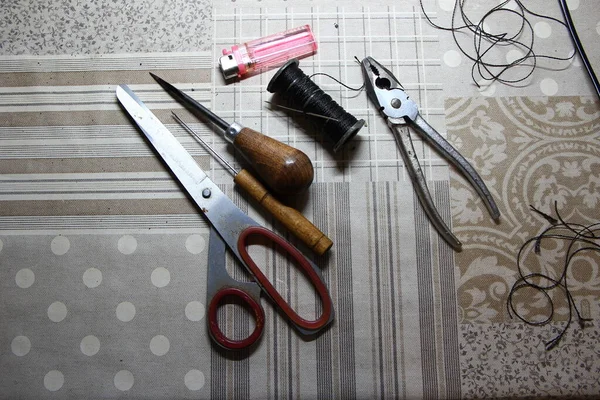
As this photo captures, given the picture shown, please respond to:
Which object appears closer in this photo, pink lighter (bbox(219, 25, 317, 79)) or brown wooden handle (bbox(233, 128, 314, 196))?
brown wooden handle (bbox(233, 128, 314, 196))

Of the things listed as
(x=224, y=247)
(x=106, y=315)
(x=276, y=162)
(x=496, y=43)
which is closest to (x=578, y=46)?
(x=496, y=43)

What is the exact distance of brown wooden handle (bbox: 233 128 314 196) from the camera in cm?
84

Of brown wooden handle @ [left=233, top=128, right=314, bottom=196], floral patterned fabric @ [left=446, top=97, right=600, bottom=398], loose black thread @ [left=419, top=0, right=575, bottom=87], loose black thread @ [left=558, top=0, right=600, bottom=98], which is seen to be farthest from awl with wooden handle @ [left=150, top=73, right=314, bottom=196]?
loose black thread @ [left=558, top=0, right=600, bottom=98]

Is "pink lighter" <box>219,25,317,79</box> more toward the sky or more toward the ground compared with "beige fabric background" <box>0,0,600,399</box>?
more toward the sky

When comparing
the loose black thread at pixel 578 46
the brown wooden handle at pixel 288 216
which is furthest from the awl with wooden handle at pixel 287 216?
the loose black thread at pixel 578 46

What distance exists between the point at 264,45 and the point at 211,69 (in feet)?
0.38

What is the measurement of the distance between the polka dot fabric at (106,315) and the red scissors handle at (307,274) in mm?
100

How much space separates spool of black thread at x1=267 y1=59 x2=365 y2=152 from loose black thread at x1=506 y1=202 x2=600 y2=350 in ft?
1.26

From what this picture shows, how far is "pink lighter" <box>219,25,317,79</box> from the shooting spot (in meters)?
0.96

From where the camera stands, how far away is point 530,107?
3.16 ft

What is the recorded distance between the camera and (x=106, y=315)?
2.95ft

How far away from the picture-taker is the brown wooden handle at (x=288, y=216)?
2.81 ft

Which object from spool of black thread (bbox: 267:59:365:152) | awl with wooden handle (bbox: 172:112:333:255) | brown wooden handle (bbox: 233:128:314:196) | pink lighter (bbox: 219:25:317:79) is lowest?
awl with wooden handle (bbox: 172:112:333:255)

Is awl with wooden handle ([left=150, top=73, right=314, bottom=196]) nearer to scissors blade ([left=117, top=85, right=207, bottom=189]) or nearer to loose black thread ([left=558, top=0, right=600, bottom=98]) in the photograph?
scissors blade ([left=117, top=85, right=207, bottom=189])
